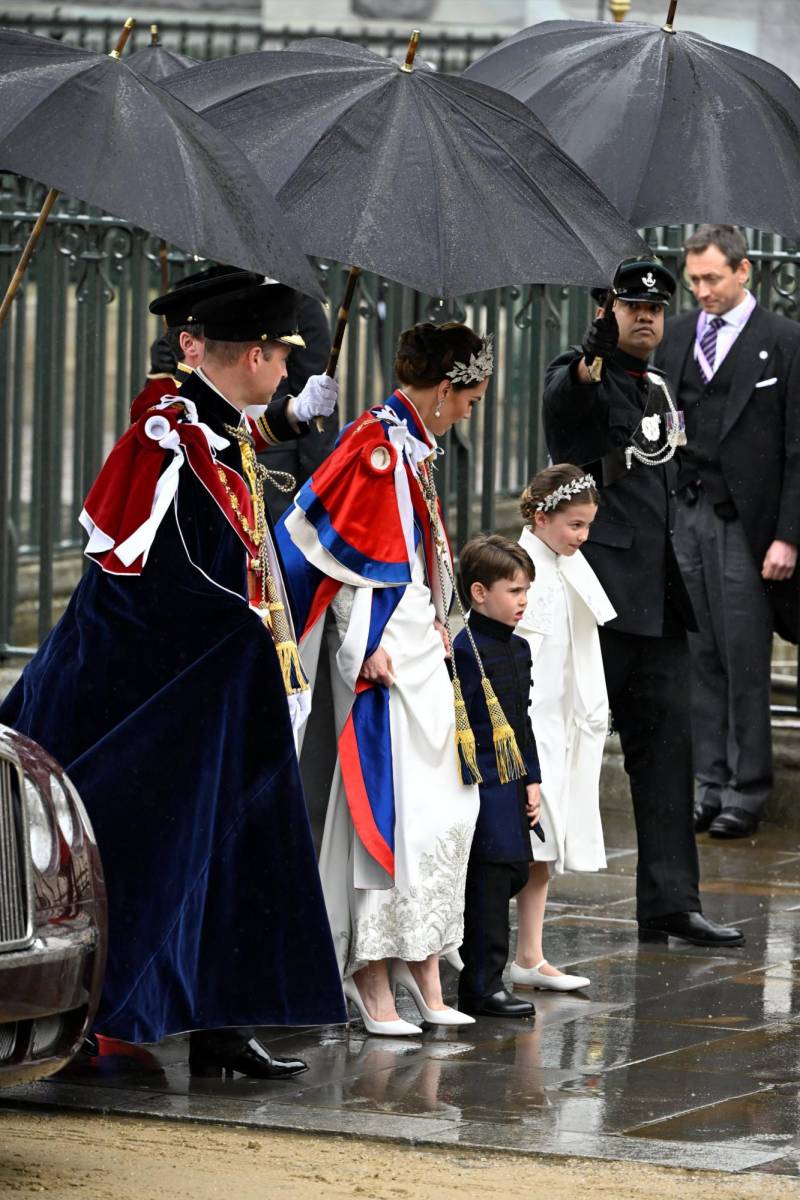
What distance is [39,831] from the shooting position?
5.30 meters

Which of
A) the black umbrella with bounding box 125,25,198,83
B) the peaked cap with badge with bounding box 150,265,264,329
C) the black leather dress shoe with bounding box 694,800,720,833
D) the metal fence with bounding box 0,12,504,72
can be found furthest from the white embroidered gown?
the metal fence with bounding box 0,12,504,72

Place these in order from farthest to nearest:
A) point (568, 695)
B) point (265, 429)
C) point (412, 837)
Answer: point (568, 695) < point (265, 429) < point (412, 837)

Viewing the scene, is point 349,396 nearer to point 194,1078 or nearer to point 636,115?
point 636,115

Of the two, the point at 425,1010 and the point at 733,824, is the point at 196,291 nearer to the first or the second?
the point at 425,1010

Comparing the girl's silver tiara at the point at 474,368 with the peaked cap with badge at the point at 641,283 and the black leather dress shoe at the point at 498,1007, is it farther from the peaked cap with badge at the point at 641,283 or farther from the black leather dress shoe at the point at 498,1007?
the black leather dress shoe at the point at 498,1007

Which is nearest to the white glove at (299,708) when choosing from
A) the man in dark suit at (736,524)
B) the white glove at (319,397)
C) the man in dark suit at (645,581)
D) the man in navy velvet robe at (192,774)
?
the man in navy velvet robe at (192,774)

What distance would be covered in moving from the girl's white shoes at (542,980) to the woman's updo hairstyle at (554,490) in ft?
4.38

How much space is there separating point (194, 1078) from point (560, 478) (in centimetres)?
222

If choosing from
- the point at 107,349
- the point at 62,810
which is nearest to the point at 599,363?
the point at 62,810

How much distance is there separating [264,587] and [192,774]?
0.53 meters

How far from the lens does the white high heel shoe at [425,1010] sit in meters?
6.77

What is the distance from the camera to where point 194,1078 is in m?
6.19

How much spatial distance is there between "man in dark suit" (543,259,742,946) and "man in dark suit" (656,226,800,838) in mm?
1915

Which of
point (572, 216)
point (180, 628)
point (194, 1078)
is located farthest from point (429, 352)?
point (194, 1078)
